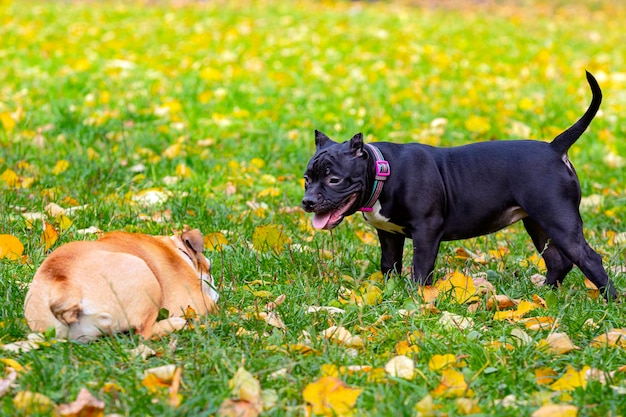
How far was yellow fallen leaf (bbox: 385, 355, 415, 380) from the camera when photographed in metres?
2.91

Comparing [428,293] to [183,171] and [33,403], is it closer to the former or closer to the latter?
[33,403]

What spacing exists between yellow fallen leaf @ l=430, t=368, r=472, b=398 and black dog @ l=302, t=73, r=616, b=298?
3.91 ft

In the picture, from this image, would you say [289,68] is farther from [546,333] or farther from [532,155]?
[546,333]

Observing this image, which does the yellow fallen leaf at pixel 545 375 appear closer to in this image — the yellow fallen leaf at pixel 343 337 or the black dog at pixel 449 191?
the yellow fallen leaf at pixel 343 337

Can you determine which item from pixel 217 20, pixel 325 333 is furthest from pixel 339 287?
pixel 217 20

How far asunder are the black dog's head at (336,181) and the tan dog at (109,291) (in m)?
0.78

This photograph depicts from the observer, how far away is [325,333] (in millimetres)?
3197

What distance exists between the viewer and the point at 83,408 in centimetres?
257

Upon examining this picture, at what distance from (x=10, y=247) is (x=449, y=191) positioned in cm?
232

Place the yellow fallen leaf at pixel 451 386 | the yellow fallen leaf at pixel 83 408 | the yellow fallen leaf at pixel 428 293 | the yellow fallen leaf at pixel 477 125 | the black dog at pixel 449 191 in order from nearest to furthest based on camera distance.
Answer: the yellow fallen leaf at pixel 83 408, the yellow fallen leaf at pixel 451 386, the yellow fallen leaf at pixel 428 293, the black dog at pixel 449 191, the yellow fallen leaf at pixel 477 125

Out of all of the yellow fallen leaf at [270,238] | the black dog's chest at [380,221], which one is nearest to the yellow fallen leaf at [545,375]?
the black dog's chest at [380,221]

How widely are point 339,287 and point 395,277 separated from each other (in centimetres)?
33

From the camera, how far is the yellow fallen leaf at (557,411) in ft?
8.49

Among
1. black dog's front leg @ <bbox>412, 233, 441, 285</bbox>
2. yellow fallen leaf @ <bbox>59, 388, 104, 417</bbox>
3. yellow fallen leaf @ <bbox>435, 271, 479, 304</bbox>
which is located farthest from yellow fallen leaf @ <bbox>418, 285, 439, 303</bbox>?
yellow fallen leaf @ <bbox>59, 388, 104, 417</bbox>
